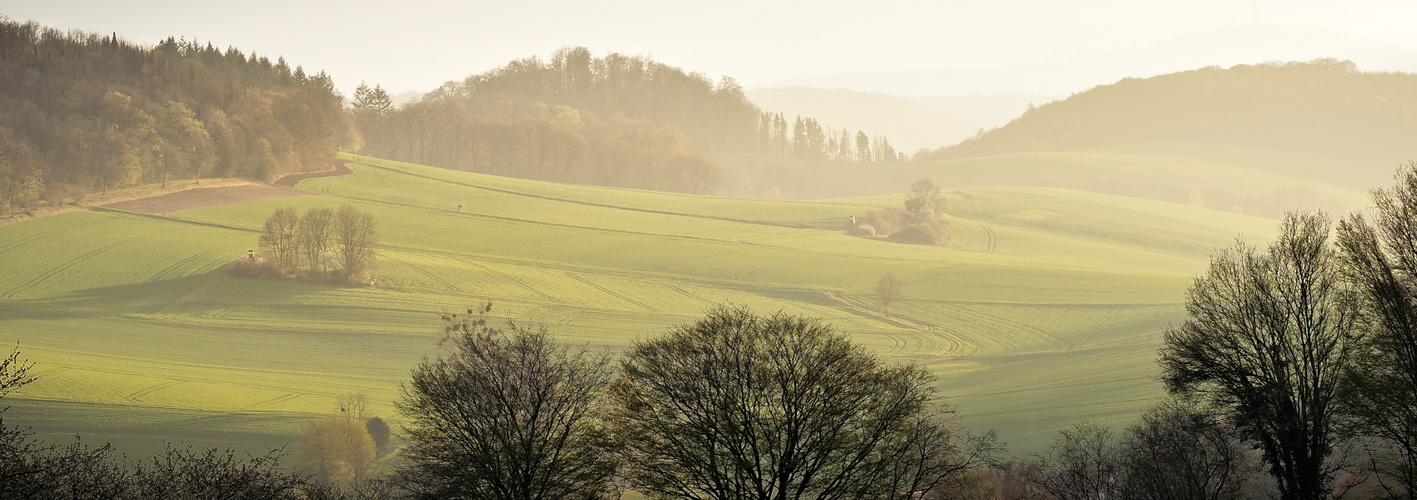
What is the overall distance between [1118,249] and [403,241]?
70696mm

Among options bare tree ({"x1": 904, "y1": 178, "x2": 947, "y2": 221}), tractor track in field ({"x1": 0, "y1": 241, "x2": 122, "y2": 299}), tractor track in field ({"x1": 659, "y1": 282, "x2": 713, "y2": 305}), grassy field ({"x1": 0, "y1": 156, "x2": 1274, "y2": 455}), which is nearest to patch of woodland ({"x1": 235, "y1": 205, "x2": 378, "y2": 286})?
grassy field ({"x1": 0, "y1": 156, "x2": 1274, "y2": 455})

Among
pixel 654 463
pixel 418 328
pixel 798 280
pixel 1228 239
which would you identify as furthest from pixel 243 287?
pixel 1228 239

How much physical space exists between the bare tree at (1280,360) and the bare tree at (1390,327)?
2.12ft

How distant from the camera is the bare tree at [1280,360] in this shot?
2195cm

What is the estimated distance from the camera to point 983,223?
11106cm

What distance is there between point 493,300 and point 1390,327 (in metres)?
55.9

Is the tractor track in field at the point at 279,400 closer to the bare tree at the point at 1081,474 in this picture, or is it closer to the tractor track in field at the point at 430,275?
the tractor track in field at the point at 430,275

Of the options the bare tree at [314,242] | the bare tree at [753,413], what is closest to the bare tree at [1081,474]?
the bare tree at [753,413]

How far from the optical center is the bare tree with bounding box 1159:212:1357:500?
72.0 ft

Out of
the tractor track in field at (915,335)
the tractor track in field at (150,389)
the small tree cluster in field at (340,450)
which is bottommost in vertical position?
the small tree cluster in field at (340,450)

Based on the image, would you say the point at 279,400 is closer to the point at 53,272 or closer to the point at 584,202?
the point at 53,272

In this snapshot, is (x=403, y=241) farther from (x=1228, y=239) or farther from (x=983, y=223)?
(x=1228, y=239)

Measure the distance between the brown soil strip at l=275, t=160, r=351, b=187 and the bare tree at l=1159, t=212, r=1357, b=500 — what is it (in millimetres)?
84548

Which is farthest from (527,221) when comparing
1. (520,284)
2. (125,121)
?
(125,121)
